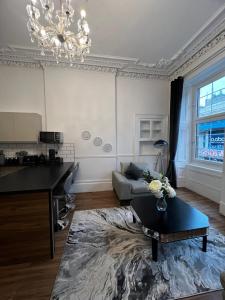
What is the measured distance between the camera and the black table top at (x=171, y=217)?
5.61 ft

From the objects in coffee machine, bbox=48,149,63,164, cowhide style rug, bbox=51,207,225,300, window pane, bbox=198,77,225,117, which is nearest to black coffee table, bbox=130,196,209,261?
cowhide style rug, bbox=51,207,225,300

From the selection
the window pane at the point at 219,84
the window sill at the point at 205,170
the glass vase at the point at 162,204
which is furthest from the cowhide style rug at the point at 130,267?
the window pane at the point at 219,84

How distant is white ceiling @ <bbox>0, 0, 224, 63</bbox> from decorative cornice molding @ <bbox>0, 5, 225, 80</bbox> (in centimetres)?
17

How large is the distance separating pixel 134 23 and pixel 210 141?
3070 mm

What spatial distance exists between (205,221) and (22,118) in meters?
4.01

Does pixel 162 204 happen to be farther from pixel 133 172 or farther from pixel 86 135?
pixel 86 135

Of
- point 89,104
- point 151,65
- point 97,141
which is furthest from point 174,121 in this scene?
point 89,104

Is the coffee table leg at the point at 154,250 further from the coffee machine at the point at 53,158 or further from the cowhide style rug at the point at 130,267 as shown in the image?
the coffee machine at the point at 53,158

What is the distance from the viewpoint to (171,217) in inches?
75.4

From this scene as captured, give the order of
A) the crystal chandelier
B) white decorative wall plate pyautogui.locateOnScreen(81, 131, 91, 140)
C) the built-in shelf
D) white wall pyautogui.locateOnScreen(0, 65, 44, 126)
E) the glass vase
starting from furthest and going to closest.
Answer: the built-in shelf → white decorative wall plate pyautogui.locateOnScreen(81, 131, 91, 140) → white wall pyautogui.locateOnScreen(0, 65, 44, 126) → the glass vase → the crystal chandelier

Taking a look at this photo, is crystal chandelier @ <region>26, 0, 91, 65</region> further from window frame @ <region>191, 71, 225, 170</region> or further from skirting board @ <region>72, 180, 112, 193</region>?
window frame @ <region>191, 71, 225, 170</region>

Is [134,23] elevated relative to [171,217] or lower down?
elevated

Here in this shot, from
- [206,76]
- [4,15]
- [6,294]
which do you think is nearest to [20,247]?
[6,294]

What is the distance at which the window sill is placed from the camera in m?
3.38
